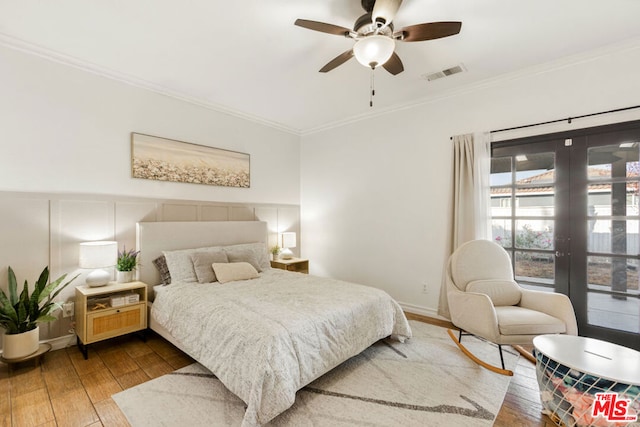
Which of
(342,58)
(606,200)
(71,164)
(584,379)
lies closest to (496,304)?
(584,379)

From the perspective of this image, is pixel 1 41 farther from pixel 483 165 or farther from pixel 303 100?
pixel 483 165

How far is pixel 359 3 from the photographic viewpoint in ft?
6.91

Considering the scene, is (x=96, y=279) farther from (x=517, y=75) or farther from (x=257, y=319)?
(x=517, y=75)

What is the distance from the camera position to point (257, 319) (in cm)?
202

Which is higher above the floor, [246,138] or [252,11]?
[252,11]

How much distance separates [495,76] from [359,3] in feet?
6.48

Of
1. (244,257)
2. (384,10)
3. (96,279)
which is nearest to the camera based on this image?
(384,10)

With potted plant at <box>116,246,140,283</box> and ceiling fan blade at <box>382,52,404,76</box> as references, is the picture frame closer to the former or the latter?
potted plant at <box>116,246,140,283</box>

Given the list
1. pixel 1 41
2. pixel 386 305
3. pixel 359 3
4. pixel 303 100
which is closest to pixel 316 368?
pixel 386 305

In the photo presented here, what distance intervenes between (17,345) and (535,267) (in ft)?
16.1

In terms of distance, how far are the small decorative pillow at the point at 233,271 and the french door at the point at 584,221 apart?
301 centimetres

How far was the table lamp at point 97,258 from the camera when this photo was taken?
2627mm

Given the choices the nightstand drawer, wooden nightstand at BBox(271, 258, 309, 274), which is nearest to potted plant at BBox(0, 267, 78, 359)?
the nightstand drawer

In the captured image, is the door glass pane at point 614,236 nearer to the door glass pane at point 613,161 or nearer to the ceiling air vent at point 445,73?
the door glass pane at point 613,161
